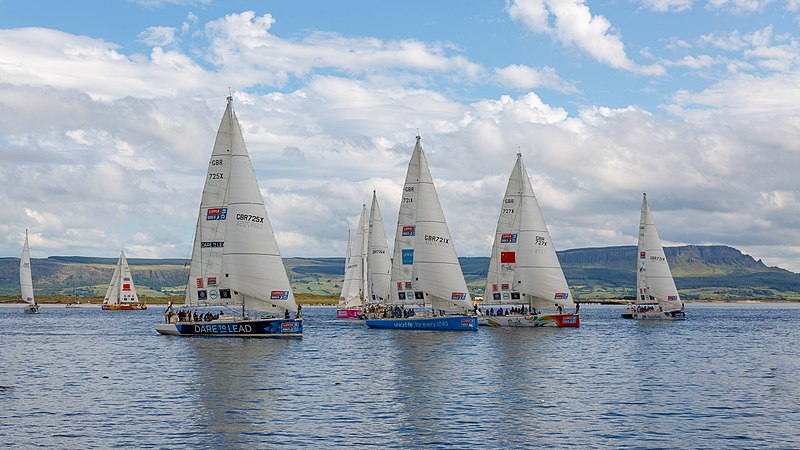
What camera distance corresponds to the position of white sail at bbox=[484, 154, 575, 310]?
9819 centimetres

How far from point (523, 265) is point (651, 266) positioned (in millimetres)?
36667

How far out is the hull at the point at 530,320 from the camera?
99.7 metres

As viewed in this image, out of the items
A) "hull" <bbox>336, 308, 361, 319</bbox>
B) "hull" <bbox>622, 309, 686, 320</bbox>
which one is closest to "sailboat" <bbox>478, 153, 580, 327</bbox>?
"hull" <bbox>622, 309, 686, 320</bbox>

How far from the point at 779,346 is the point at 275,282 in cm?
5201

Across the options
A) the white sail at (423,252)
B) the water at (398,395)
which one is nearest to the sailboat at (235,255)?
the water at (398,395)

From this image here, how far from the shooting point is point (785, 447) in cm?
3281

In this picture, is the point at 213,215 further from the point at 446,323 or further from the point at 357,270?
the point at 357,270

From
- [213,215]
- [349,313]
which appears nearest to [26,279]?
[349,313]

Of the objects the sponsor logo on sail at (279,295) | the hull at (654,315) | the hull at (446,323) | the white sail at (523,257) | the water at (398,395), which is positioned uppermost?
the white sail at (523,257)

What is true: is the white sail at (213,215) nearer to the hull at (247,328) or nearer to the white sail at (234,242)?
the white sail at (234,242)

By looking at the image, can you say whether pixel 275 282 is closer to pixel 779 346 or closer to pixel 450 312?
pixel 450 312

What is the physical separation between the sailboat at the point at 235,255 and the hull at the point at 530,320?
1158 inches

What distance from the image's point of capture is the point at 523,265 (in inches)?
3871

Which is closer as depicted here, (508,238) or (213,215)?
(213,215)
